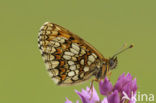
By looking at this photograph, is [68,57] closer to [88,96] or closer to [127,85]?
[88,96]

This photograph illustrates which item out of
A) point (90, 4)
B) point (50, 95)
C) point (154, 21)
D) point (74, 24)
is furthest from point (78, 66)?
point (90, 4)

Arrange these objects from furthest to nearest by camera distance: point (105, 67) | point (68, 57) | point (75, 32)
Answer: point (75, 32) < point (68, 57) < point (105, 67)

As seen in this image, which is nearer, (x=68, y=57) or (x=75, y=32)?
(x=68, y=57)

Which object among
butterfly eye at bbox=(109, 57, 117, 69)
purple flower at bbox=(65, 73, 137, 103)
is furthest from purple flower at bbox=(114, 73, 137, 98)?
butterfly eye at bbox=(109, 57, 117, 69)

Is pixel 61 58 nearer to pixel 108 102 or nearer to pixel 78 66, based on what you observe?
pixel 78 66

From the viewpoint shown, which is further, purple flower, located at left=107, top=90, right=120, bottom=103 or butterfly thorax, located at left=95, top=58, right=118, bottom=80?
butterfly thorax, located at left=95, top=58, right=118, bottom=80

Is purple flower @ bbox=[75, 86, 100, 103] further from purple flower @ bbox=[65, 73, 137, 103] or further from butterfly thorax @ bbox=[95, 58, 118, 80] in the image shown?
butterfly thorax @ bbox=[95, 58, 118, 80]

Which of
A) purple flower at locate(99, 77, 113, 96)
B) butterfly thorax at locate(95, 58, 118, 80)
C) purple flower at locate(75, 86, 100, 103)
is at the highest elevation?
butterfly thorax at locate(95, 58, 118, 80)

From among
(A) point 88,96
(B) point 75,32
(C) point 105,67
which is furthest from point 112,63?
(B) point 75,32
